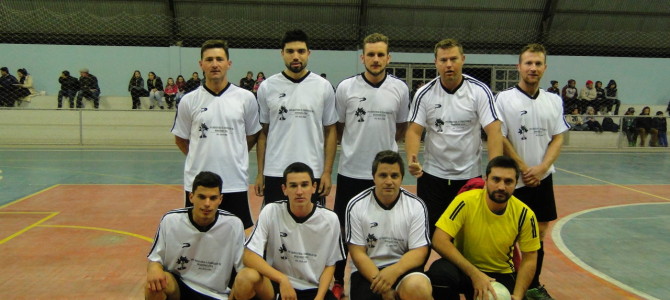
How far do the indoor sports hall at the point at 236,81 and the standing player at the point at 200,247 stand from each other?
3.17ft

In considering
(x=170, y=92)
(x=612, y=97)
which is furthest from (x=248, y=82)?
(x=612, y=97)

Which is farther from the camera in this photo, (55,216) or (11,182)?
(11,182)

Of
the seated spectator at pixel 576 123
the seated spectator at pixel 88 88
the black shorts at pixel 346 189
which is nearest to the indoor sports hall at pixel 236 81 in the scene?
the seated spectator at pixel 576 123

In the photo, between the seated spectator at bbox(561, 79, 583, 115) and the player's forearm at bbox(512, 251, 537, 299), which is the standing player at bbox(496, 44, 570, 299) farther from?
the seated spectator at bbox(561, 79, 583, 115)

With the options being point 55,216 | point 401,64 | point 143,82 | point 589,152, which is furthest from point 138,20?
point 589,152

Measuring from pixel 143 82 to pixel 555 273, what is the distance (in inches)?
580

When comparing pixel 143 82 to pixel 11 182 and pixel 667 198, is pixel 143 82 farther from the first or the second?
pixel 667 198

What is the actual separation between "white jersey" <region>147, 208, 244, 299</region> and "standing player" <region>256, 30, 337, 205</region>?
62cm

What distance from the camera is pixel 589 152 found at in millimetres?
14875

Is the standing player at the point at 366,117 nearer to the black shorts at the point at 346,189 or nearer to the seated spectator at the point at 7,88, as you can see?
the black shorts at the point at 346,189

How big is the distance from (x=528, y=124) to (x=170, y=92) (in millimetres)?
13966

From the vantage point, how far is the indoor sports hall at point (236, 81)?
5078 millimetres

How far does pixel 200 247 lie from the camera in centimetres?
350

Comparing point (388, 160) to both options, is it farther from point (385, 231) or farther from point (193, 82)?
point (193, 82)
